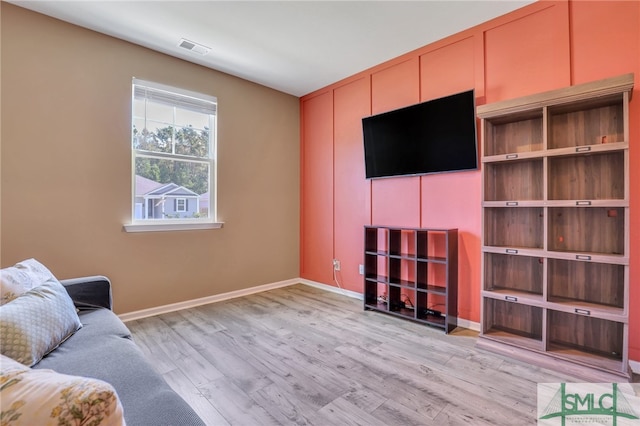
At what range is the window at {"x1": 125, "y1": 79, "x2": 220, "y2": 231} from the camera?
312 cm

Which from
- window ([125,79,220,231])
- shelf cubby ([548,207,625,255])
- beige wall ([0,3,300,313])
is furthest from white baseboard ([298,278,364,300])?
shelf cubby ([548,207,625,255])

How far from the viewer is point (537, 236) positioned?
247 centimetres

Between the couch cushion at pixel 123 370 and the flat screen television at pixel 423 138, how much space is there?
2827mm

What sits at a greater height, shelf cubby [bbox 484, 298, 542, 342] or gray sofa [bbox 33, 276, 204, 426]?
gray sofa [bbox 33, 276, 204, 426]

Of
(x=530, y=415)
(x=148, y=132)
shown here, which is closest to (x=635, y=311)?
(x=530, y=415)

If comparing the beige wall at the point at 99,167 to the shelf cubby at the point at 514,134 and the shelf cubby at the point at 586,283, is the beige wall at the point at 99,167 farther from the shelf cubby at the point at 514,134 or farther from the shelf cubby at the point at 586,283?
the shelf cubby at the point at 586,283

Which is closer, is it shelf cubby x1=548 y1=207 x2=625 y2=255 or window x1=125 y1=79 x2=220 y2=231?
shelf cubby x1=548 y1=207 x2=625 y2=255

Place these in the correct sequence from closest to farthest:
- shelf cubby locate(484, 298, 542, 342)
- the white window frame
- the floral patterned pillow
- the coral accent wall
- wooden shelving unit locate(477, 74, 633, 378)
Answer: the floral patterned pillow, wooden shelving unit locate(477, 74, 633, 378), the coral accent wall, shelf cubby locate(484, 298, 542, 342), the white window frame

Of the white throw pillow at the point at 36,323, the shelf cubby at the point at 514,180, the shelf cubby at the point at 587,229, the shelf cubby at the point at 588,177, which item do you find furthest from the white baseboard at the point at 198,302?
the shelf cubby at the point at 588,177

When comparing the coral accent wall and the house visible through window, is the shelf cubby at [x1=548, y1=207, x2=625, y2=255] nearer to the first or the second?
the coral accent wall

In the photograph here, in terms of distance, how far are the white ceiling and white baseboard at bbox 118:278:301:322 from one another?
2.81 m

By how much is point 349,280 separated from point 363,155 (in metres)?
1.65

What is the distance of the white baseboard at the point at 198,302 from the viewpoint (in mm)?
3041

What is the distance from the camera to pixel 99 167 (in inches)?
112
